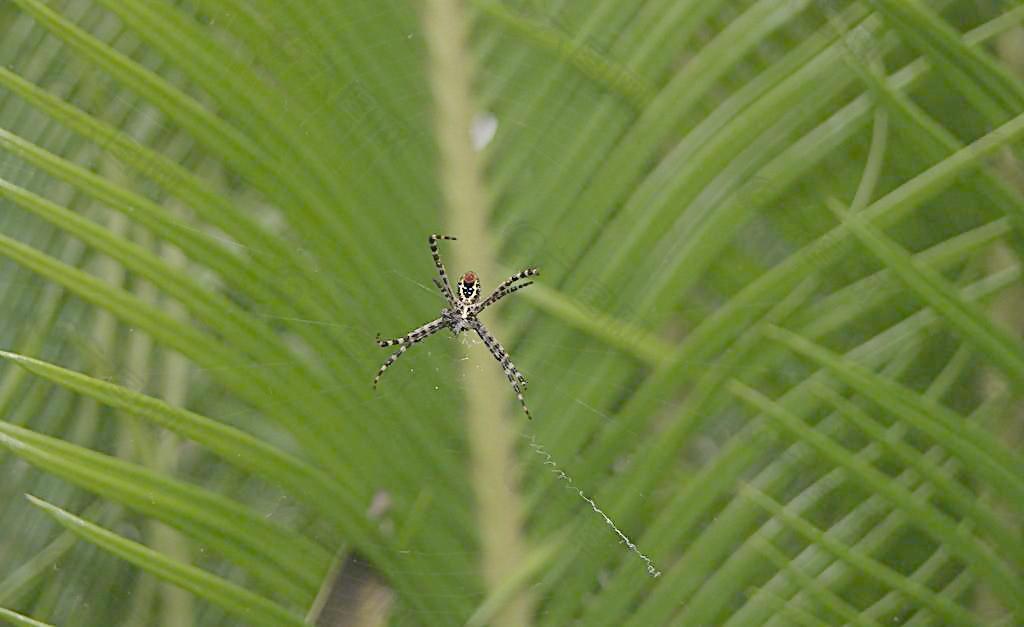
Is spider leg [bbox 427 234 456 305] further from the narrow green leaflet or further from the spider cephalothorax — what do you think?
the narrow green leaflet

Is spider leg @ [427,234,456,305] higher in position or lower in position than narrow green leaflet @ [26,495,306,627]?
higher

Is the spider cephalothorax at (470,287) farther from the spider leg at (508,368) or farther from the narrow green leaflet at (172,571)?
the narrow green leaflet at (172,571)

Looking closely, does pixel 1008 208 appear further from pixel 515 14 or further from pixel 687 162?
pixel 515 14

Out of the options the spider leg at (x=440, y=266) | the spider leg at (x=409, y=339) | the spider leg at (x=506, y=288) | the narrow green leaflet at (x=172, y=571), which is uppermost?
the spider leg at (x=440, y=266)

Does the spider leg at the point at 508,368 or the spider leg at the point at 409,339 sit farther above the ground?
the spider leg at the point at 409,339

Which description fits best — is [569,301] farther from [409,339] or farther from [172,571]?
[172,571]

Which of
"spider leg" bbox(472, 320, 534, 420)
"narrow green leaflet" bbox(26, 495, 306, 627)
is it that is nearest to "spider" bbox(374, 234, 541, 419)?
"spider leg" bbox(472, 320, 534, 420)

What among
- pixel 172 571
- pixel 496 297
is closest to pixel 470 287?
pixel 496 297

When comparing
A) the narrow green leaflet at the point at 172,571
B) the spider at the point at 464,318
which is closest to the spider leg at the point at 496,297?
the spider at the point at 464,318
